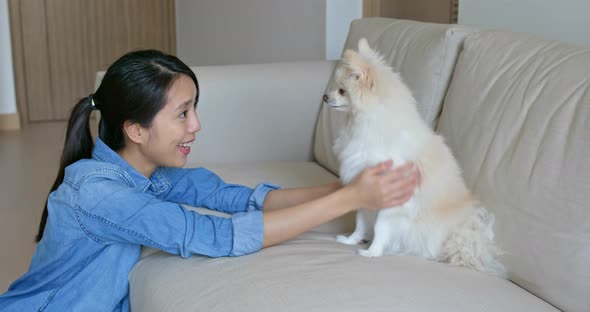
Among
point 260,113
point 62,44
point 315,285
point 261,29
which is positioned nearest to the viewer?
point 315,285

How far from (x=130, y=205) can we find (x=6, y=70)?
14.0ft

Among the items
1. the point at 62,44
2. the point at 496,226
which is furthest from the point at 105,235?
the point at 62,44

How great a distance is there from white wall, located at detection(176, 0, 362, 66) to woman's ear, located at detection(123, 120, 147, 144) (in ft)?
7.39

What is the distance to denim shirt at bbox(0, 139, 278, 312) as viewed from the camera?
1.44 meters

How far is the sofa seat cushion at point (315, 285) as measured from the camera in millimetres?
1272

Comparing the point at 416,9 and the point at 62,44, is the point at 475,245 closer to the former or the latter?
the point at 416,9

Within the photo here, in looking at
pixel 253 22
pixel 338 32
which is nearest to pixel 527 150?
pixel 338 32

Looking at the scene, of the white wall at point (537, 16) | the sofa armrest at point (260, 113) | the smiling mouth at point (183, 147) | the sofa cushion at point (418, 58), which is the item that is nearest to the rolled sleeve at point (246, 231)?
the smiling mouth at point (183, 147)

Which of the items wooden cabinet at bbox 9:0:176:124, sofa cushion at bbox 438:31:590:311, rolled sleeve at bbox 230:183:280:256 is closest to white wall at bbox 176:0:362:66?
wooden cabinet at bbox 9:0:176:124

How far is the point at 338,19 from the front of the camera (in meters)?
3.71

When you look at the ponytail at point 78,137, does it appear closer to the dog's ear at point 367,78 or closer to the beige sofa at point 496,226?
the beige sofa at point 496,226

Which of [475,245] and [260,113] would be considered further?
[260,113]

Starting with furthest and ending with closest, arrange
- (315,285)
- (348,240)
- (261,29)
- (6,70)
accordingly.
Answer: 1. (6,70)
2. (261,29)
3. (348,240)
4. (315,285)

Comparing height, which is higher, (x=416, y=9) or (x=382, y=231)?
(x=416, y=9)
